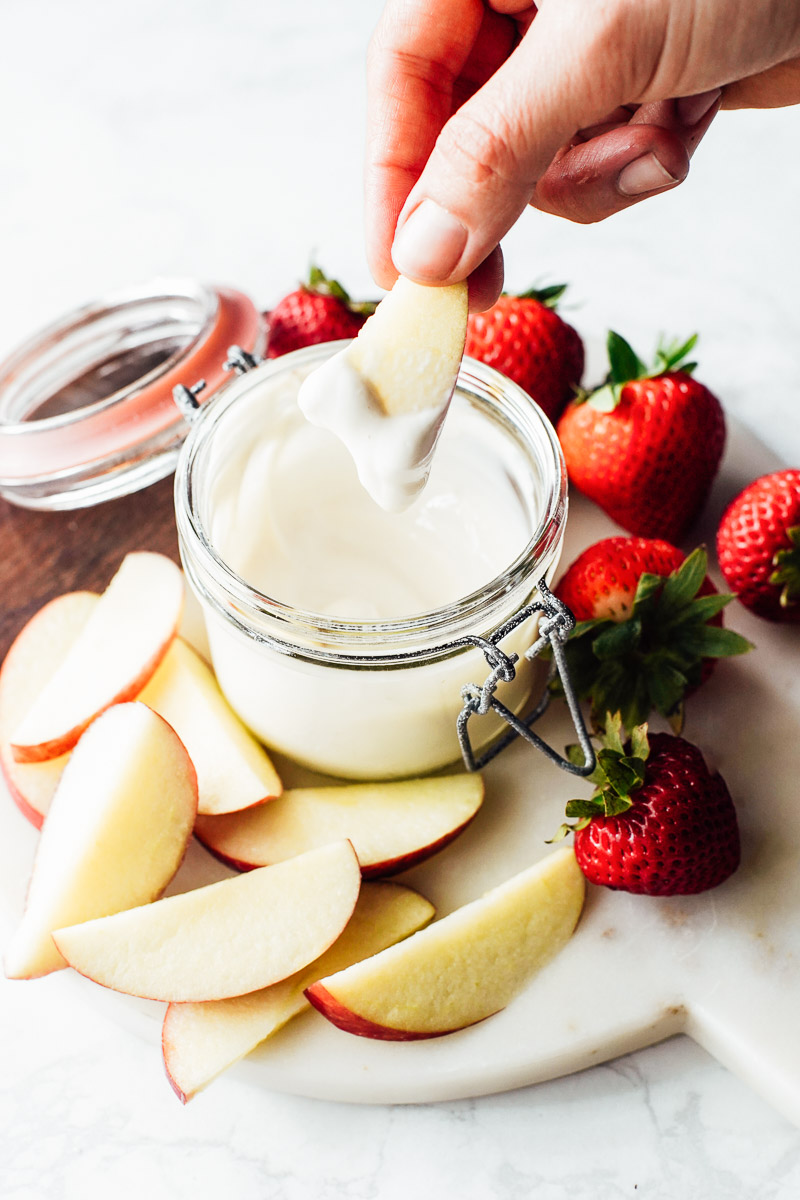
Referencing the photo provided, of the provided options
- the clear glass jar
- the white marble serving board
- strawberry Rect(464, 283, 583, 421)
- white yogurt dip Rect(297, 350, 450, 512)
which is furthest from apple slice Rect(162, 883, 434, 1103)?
strawberry Rect(464, 283, 583, 421)

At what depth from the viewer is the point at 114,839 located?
1.00m

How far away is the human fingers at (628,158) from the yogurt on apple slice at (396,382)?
38 centimetres

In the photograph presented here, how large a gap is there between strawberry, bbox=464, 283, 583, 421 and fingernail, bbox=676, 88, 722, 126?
0.84ft

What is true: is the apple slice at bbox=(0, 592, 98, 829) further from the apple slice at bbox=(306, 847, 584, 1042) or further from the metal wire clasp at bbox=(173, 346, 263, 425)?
the apple slice at bbox=(306, 847, 584, 1042)

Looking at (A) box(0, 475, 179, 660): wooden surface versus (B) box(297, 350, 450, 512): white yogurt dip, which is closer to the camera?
(B) box(297, 350, 450, 512): white yogurt dip

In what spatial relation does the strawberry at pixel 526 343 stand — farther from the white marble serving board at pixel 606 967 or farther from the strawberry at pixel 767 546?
the white marble serving board at pixel 606 967

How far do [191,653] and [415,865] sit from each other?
347mm

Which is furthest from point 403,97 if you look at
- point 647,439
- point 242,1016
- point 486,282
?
point 242,1016

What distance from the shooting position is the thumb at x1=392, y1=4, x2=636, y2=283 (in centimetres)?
82

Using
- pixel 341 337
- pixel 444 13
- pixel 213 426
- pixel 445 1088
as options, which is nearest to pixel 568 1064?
pixel 445 1088

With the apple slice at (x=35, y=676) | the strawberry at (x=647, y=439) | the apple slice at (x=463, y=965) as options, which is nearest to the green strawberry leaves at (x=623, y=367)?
the strawberry at (x=647, y=439)

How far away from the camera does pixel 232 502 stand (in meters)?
1.14

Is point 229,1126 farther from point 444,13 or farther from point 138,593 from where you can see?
point 444,13

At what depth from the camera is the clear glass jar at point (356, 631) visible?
94cm
